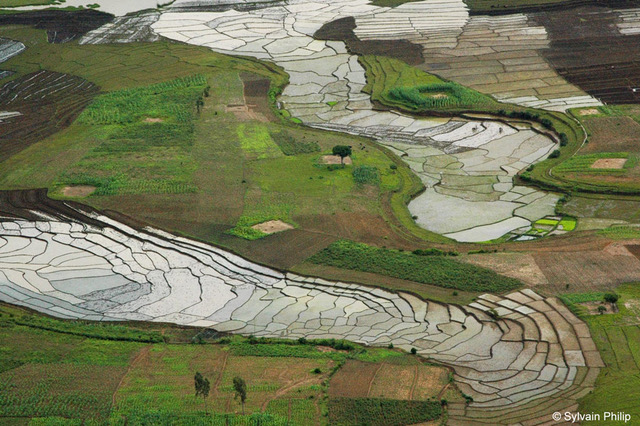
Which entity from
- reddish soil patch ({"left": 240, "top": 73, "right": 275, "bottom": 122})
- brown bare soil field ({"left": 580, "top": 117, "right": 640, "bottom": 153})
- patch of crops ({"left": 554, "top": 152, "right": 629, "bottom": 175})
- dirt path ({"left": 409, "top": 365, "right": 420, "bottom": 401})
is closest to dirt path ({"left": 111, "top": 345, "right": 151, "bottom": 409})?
dirt path ({"left": 409, "top": 365, "right": 420, "bottom": 401})

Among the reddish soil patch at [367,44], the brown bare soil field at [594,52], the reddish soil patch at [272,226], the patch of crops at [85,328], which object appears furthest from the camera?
the reddish soil patch at [367,44]

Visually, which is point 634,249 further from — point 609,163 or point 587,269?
point 609,163

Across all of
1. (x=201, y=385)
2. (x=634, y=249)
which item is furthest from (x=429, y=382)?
(x=634, y=249)

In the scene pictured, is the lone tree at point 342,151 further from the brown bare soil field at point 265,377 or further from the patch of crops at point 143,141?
the brown bare soil field at point 265,377

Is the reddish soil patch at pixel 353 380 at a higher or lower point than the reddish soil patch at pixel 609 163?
lower

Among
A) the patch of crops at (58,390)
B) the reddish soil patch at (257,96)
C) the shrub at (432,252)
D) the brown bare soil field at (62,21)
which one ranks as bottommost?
the shrub at (432,252)

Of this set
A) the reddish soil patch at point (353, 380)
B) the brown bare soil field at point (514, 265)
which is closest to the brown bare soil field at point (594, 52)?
the brown bare soil field at point (514, 265)

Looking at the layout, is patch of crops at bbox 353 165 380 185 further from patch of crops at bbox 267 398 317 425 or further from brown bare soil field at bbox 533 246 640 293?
patch of crops at bbox 267 398 317 425
